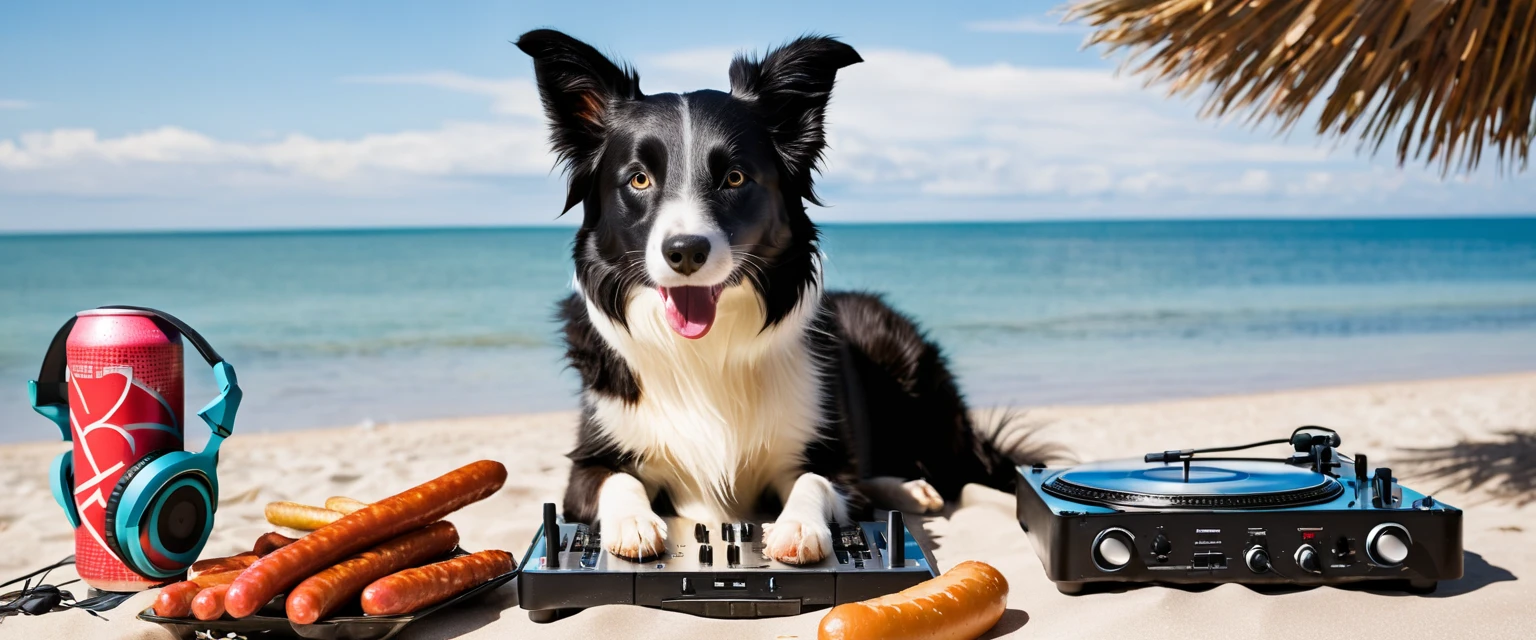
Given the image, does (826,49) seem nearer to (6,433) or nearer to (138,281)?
(6,433)

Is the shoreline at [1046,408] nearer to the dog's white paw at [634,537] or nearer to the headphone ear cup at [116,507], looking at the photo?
the dog's white paw at [634,537]

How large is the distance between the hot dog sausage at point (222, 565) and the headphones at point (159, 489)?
3 centimetres

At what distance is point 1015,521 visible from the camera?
344 centimetres

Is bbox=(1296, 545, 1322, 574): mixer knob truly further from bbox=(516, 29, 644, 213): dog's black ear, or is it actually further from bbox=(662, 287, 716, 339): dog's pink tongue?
bbox=(516, 29, 644, 213): dog's black ear

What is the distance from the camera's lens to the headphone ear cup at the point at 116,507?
7.80 ft

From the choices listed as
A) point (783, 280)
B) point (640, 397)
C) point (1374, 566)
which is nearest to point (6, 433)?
point (640, 397)

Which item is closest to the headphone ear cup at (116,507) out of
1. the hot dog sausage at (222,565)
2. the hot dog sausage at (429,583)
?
the hot dog sausage at (222,565)

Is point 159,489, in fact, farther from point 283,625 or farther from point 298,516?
point 298,516

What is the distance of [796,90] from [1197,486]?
4.69 feet

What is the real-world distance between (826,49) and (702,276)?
772 mm

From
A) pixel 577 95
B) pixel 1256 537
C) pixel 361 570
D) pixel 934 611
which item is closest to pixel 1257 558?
pixel 1256 537

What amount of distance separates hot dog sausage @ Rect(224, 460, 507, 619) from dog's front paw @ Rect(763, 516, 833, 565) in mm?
775

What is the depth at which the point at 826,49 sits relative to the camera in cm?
286

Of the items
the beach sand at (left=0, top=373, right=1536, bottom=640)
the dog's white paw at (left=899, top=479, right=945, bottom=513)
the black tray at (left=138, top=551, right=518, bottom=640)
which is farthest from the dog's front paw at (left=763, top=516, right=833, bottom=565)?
the dog's white paw at (left=899, top=479, right=945, bottom=513)
